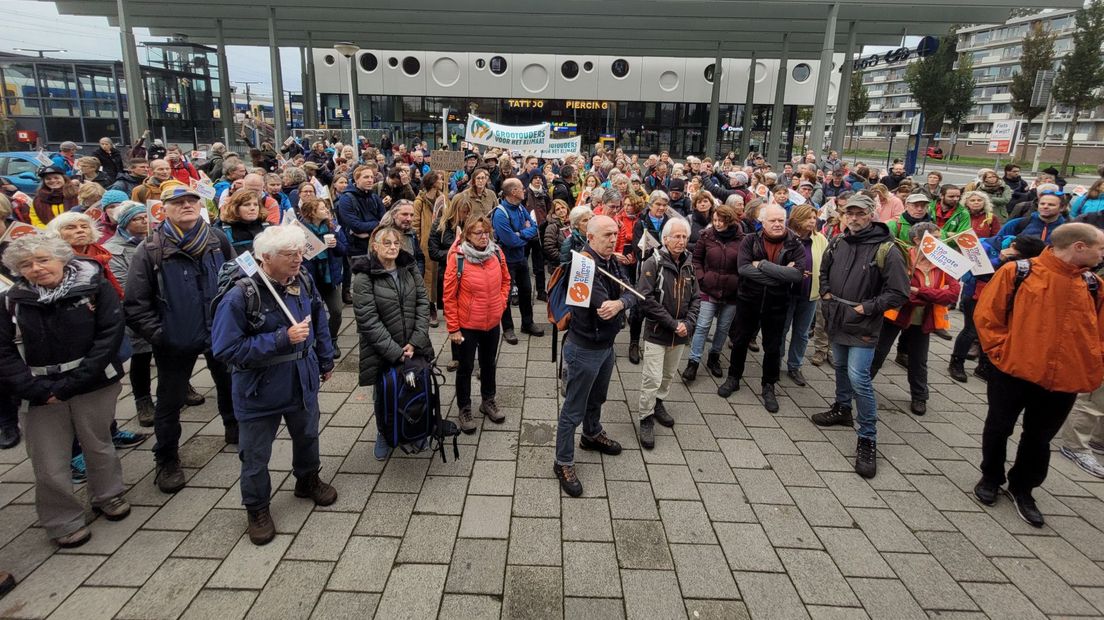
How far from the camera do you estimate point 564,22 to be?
68.1 feet

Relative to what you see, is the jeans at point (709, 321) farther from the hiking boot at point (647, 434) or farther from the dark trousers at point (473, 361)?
the dark trousers at point (473, 361)

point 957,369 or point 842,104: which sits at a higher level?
point 842,104

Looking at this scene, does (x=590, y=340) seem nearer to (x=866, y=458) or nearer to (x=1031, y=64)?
(x=866, y=458)

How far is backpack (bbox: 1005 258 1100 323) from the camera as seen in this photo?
150 inches

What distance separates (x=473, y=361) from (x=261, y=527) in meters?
2.06

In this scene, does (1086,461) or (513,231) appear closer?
(1086,461)

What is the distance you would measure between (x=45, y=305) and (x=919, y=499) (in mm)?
5822

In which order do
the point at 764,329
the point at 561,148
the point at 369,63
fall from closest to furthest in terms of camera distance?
the point at 764,329
the point at 561,148
the point at 369,63

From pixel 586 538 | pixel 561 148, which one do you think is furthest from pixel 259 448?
pixel 561 148

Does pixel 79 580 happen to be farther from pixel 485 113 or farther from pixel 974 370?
pixel 485 113

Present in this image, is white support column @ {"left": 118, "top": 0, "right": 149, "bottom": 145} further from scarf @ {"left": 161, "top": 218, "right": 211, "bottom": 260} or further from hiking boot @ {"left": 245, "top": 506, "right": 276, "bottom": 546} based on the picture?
hiking boot @ {"left": 245, "top": 506, "right": 276, "bottom": 546}

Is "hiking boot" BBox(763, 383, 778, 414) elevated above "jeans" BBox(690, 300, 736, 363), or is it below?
below

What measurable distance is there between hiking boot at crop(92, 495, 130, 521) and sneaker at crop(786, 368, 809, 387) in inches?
237

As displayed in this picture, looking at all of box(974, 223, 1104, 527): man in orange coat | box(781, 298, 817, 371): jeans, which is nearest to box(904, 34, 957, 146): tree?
box(781, 298, 817, 371): jeans
